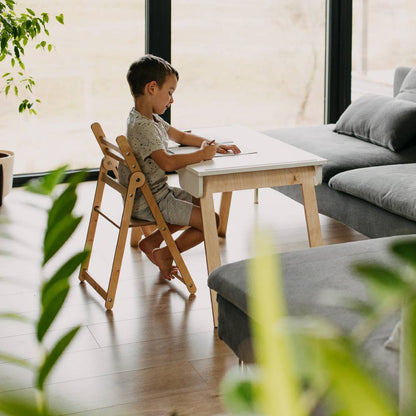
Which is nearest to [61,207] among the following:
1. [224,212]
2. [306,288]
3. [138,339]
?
[306,288]

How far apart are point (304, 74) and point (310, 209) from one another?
2930 mm

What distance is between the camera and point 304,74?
588 cm

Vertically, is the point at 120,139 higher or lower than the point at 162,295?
higher

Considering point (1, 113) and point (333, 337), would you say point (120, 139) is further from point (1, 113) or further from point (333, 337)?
point (333, 337)

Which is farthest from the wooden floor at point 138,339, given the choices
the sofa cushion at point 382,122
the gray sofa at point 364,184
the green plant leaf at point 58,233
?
the green plant leaf at point 58,233

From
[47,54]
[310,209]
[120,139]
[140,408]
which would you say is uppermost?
[47,54]

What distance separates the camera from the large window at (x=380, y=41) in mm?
5945

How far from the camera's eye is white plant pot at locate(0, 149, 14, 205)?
457 cm

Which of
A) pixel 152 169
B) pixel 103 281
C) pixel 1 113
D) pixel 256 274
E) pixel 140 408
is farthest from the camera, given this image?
pixel 1 113

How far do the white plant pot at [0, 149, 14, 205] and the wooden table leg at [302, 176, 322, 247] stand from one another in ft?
6.99

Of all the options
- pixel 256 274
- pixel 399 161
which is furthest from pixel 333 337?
pixel 399 161

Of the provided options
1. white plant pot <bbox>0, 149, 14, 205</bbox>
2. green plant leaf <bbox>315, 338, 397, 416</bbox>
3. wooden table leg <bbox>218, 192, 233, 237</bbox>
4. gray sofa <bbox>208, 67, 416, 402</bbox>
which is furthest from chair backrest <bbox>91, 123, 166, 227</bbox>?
green plant leaf <bbox>315, 338, 397, 416</bbox>

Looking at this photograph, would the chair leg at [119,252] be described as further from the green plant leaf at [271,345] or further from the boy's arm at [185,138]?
the green plant leaf at [271,345]

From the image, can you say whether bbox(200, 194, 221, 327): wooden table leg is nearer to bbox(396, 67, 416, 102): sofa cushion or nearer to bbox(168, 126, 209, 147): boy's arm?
bbox(168, 126, 209, 147): boy's arm
